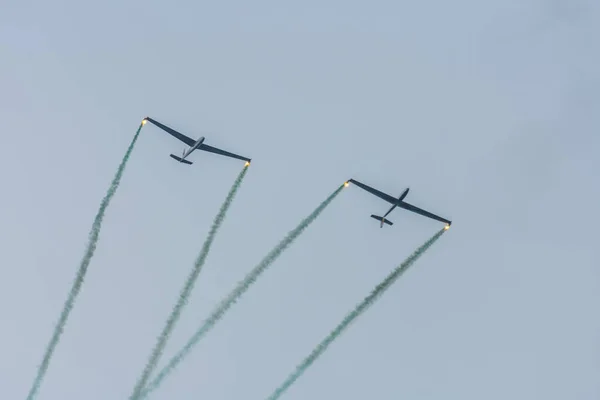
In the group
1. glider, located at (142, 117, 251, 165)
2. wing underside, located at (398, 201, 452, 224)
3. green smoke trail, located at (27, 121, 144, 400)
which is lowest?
green smoke trail, located at (27, 121, 144, 400)

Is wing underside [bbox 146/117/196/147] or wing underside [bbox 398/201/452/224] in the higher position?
wing underside [bbox 398/201/452/224]

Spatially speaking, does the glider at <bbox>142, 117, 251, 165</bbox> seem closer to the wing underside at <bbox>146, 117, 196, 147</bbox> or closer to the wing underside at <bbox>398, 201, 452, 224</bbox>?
the wing underside at <bbox>146, 117, 196, 147</bbox>

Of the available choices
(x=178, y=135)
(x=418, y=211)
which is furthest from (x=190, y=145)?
(x=418, y=211)

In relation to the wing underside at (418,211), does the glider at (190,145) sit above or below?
below

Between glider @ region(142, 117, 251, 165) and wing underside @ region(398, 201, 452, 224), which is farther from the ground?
wing underside @ region(398, 201, 452, 224)

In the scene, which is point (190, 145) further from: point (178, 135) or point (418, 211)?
point (418, 211)

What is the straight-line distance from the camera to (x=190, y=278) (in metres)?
132

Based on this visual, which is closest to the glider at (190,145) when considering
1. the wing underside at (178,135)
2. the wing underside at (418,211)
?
the wing underside at (178,135)

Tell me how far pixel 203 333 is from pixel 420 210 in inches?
1910

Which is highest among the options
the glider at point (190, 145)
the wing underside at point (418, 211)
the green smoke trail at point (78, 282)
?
the wing underside at point (418, 211)

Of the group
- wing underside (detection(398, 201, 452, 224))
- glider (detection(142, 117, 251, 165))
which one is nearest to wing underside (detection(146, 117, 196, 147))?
glider (detection(142, 117, 251, 165))

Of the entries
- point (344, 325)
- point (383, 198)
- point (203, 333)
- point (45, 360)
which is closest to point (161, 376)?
point (203, 333)

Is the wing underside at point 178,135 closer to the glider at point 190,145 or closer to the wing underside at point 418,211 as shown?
the glider at point 190,145

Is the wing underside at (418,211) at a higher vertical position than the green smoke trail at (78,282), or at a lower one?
higher
